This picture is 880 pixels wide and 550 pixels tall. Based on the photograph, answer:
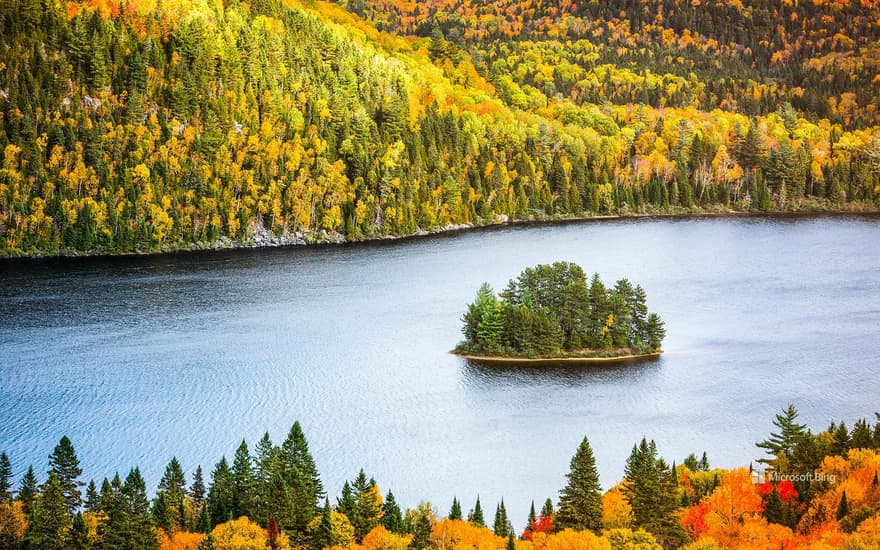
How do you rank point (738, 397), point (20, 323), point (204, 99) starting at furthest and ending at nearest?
point (204, 99) < point (20, 323) < point (738, 397)

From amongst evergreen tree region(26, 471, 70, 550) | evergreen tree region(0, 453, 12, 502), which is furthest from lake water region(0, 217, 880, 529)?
evergreen tree region(26, 471, 70, 550)

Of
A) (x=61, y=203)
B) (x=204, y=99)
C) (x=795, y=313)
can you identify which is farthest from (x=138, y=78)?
(x=795, y=313)

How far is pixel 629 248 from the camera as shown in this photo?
144 meters

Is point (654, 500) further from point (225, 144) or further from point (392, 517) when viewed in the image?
point (225, 144)

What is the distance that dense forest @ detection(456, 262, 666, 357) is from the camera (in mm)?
89312

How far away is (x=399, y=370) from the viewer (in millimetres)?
85750

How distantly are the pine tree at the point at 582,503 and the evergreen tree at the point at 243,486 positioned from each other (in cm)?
1590

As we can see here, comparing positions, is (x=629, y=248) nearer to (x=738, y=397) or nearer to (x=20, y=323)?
(x=738, y=397)

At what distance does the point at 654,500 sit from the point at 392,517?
13.3 meters

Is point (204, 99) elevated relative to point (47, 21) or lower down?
lower down

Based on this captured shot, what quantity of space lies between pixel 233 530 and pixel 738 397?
41500mm

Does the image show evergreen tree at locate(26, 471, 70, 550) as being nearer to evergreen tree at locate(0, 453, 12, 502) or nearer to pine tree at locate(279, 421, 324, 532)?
evergreen tree at locate(0, 453, 12, 502)

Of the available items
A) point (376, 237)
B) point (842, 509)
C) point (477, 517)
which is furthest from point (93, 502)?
point (376, 237)

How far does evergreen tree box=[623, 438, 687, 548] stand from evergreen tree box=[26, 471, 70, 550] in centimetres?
2801
